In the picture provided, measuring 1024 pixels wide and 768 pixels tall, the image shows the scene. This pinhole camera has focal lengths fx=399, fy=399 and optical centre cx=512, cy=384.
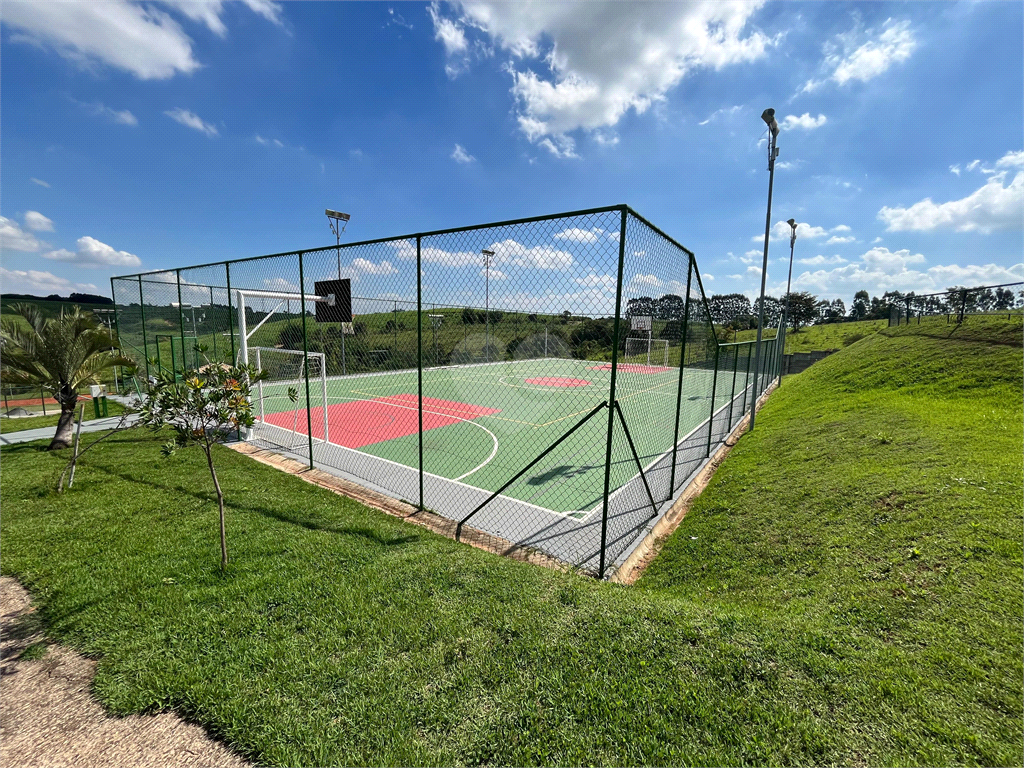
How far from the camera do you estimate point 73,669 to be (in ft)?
7.75

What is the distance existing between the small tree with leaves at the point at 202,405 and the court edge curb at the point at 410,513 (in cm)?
206

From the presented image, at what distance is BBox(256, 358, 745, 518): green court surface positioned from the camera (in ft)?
21.1

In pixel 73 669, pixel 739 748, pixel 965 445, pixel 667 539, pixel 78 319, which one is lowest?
pixel 667 539

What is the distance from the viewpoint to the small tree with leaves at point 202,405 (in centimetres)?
301

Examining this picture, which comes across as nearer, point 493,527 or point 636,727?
point 636,727

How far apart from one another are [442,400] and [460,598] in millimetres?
12310

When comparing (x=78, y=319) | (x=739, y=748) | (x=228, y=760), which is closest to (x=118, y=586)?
(x=228, y=760)

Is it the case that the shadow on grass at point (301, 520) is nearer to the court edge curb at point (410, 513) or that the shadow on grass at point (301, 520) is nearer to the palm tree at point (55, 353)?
the court edge curb at point (410, 513)

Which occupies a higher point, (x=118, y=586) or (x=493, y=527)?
(x=118, y=586)

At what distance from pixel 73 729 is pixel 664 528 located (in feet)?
17.4

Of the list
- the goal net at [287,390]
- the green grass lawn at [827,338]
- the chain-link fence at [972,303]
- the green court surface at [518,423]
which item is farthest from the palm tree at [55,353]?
the green grass lawn at [827,338]

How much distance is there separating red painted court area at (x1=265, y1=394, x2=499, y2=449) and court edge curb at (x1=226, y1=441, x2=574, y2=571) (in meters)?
1.69

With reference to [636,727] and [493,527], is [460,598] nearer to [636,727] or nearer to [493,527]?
[636,727]

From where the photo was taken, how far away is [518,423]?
472 inches
